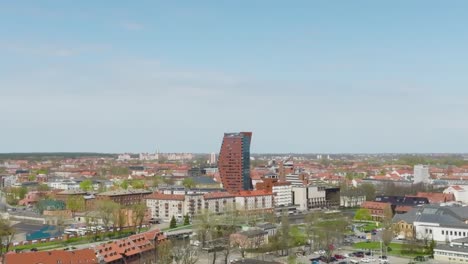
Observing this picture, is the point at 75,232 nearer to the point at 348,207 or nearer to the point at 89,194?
the point at 89,194

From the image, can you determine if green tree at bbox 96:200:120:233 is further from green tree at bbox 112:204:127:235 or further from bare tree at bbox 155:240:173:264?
bare tree at bbox 155:240:173:264

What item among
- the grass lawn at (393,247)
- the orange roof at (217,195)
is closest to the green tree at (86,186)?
the orange roof at (217,195)

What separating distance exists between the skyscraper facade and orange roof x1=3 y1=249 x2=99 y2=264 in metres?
30.5

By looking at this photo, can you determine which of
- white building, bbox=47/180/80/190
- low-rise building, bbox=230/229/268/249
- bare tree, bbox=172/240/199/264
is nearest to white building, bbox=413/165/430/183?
white building, bbox=47/180/80/190

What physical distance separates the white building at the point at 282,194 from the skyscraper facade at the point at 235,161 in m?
4.30

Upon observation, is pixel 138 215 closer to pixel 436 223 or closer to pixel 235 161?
pixel 436 223

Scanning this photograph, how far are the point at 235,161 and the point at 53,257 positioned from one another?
32353 millimetres

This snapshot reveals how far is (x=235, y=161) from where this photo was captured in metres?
53.5

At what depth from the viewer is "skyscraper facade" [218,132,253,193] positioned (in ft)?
174

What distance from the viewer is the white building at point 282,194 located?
49.9 metres

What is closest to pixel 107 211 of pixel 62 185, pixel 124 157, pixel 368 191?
pixel 368 191

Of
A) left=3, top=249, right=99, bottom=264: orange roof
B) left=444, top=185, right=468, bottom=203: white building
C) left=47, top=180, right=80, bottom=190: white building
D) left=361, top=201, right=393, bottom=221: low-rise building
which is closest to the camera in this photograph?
left=3, top=249, right=99, bottom=264: orange roof

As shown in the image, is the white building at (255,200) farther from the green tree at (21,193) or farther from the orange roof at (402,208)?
the green tree at (21,193)

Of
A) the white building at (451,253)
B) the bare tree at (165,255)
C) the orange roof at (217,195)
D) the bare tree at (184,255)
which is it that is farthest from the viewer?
the orange roof at (217,195)
